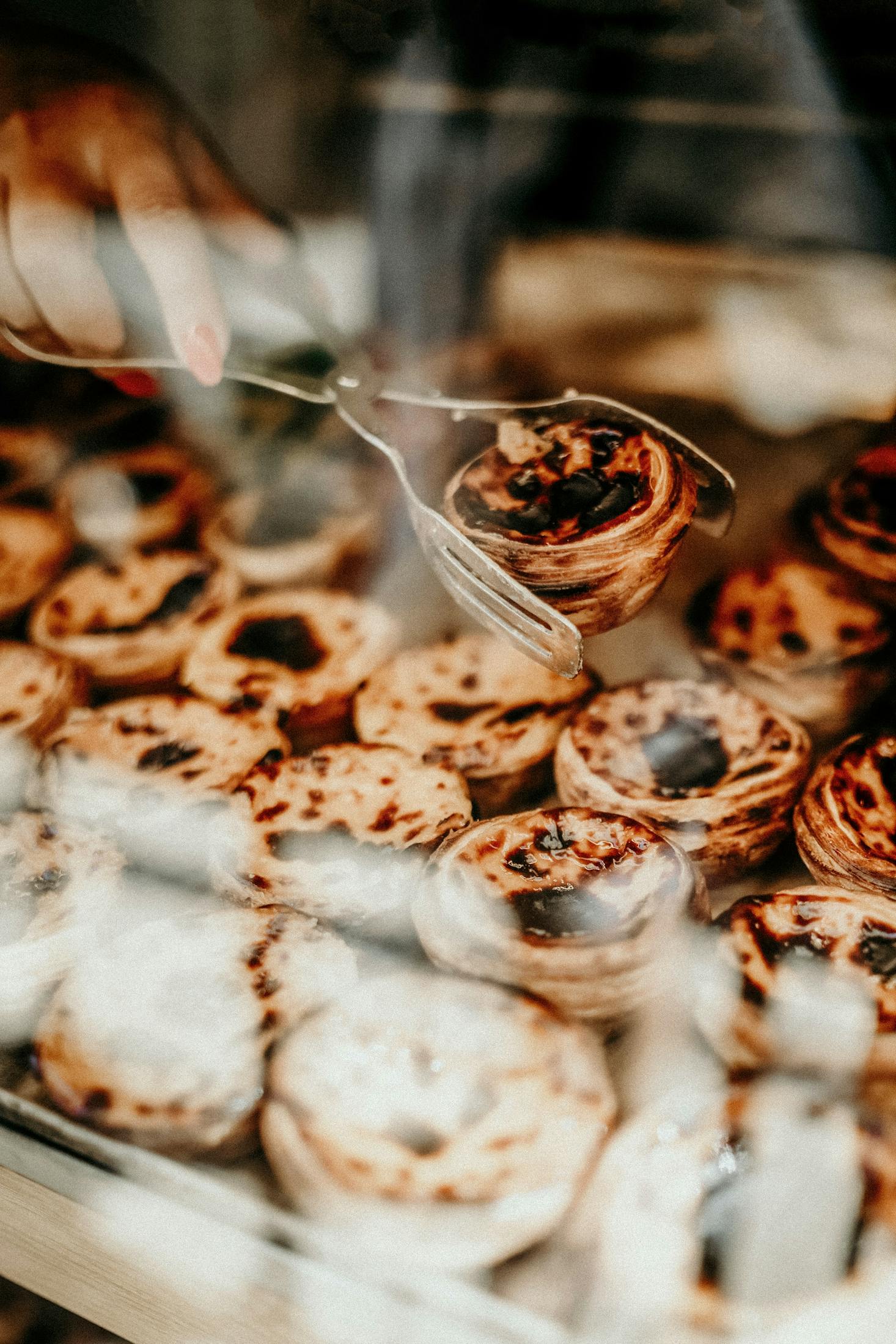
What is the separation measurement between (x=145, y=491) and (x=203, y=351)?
3.10 feet

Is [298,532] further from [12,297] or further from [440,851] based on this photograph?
[440,851]

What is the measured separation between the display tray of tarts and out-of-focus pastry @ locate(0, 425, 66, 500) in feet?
1.97

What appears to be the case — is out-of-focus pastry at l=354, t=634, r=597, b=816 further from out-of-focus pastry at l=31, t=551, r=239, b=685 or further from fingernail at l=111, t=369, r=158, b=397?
fingernail at l=111, t=369, r=158, b=397

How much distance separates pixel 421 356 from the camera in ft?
10.5

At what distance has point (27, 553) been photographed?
268 cm

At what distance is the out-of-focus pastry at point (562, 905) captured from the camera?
147 cm

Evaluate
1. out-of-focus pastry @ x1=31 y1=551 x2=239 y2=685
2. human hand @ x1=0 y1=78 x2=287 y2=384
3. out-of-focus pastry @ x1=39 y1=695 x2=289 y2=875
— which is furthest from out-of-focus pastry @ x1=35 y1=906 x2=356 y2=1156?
human hand @ x1=0 y1=78 x2=287 y2=384

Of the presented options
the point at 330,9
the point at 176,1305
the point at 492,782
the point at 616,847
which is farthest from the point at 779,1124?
the point at 330,9

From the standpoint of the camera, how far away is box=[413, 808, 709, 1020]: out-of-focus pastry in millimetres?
1475

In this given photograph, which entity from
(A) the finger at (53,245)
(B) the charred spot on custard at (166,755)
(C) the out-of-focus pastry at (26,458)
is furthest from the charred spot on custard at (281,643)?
(C) the out-of-focus pastry at (26,458)

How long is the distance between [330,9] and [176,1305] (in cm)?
274

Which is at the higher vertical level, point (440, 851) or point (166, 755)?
point (440, 851)

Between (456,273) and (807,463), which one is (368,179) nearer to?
(456,273)

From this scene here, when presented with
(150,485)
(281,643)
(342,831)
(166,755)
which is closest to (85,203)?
(150,485)
